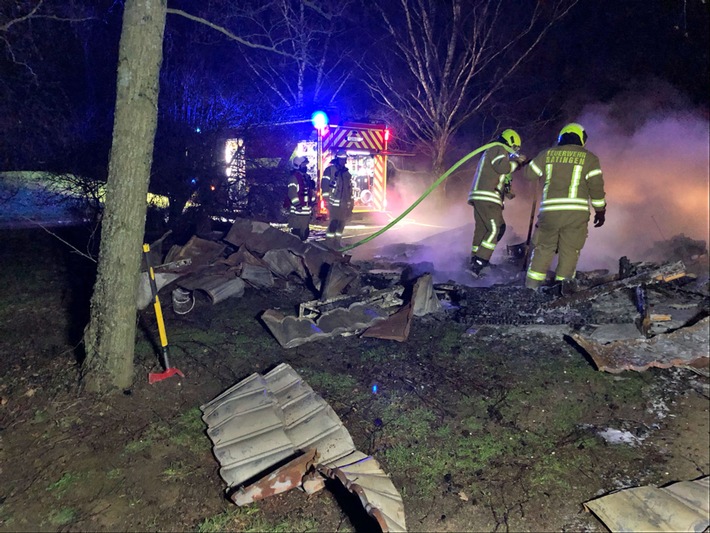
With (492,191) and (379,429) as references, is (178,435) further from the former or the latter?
(492,191)

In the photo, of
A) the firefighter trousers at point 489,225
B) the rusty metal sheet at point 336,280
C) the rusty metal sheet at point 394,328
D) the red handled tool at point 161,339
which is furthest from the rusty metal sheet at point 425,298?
the red handled tool at point 161,339

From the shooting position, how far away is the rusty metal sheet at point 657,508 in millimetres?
2414

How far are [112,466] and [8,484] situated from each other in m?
0.56

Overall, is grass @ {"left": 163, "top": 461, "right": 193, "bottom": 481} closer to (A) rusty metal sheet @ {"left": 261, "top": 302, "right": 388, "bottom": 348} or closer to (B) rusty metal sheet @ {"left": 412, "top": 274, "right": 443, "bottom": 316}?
(A) rusty metal sheet @ {"left": 261, "top": 302, "right": 388, "bottom": 348}

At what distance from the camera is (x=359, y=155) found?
558 inches

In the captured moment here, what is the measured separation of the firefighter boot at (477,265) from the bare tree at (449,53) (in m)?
8.50

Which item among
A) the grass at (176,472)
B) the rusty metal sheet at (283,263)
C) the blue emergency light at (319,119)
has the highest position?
the blue emergency light at (319,119)

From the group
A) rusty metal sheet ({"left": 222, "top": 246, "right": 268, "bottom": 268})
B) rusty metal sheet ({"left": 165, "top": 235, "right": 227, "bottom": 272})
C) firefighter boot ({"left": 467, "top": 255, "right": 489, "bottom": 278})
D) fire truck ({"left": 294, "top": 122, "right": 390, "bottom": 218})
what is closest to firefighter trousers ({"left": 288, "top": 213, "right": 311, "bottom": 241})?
fire truck ({"left": 294, "top": 122, "right": 390, "bottom": 218})

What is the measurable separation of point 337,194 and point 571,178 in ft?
16.3

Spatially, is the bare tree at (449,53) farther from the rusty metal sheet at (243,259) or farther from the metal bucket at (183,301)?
the metal bucket at (183,301)

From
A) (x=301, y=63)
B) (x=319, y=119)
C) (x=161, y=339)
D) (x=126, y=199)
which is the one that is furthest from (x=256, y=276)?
(x=301, y=63)

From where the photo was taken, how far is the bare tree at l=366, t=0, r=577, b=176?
13625mm

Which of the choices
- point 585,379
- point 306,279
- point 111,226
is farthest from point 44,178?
point 585,379

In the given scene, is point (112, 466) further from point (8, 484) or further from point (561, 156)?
point (561, 156)
